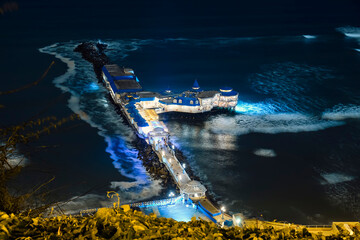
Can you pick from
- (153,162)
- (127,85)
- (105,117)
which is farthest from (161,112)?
(153,162)

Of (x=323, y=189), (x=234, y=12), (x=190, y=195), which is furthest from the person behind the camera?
(x=234, y=12)

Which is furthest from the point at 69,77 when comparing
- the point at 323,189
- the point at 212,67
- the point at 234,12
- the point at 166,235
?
the point at 234,12

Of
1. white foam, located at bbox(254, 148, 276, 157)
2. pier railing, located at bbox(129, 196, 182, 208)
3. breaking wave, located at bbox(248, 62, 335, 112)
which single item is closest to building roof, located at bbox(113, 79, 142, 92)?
breaking wave, located at bbox(248, 62, 335, 112)

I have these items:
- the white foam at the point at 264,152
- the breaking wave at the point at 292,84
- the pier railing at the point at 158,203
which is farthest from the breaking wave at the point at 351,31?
the pier railing at the point at 158,203

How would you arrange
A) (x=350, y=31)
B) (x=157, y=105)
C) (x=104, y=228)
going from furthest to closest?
1. (x=350, y=31)
2. (x=157, y=105)
3. (x=104, y=228)

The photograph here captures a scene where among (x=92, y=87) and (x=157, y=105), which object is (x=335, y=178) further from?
(x=92, y=87)

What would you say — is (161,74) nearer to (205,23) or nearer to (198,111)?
(198,111)
